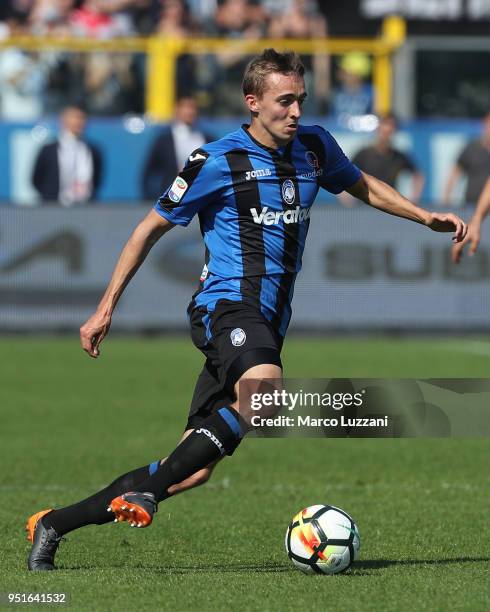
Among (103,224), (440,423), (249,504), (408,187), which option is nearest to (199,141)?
(103,224)

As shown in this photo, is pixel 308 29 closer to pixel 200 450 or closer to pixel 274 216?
pixel 274 216

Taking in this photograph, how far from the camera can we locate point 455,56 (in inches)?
775

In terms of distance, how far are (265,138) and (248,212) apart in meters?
0.33

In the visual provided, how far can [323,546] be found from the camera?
5.91m

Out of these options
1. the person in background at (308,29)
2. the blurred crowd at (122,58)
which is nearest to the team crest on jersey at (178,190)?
the blurred crowd at (122,58)

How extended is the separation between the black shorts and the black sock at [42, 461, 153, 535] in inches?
13.6

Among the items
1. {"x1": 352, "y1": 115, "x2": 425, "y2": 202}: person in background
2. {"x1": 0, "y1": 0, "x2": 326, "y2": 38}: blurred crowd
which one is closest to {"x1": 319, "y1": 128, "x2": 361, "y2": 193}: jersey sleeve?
{"x1": 352, "y1": 115, "x2": 425, "y2": 202}: person in background

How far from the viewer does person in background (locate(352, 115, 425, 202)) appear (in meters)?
17.1

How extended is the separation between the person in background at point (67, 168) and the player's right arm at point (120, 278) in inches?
441

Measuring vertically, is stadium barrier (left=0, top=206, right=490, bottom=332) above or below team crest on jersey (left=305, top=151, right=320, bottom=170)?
below

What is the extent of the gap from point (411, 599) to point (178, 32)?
48.6 ft

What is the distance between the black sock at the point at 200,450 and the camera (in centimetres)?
562

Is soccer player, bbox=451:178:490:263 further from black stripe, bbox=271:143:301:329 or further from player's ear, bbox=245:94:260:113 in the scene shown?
player's ear, bbox=245:94:260:113

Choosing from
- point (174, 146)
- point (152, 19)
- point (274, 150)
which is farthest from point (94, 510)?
point (152, 19)
